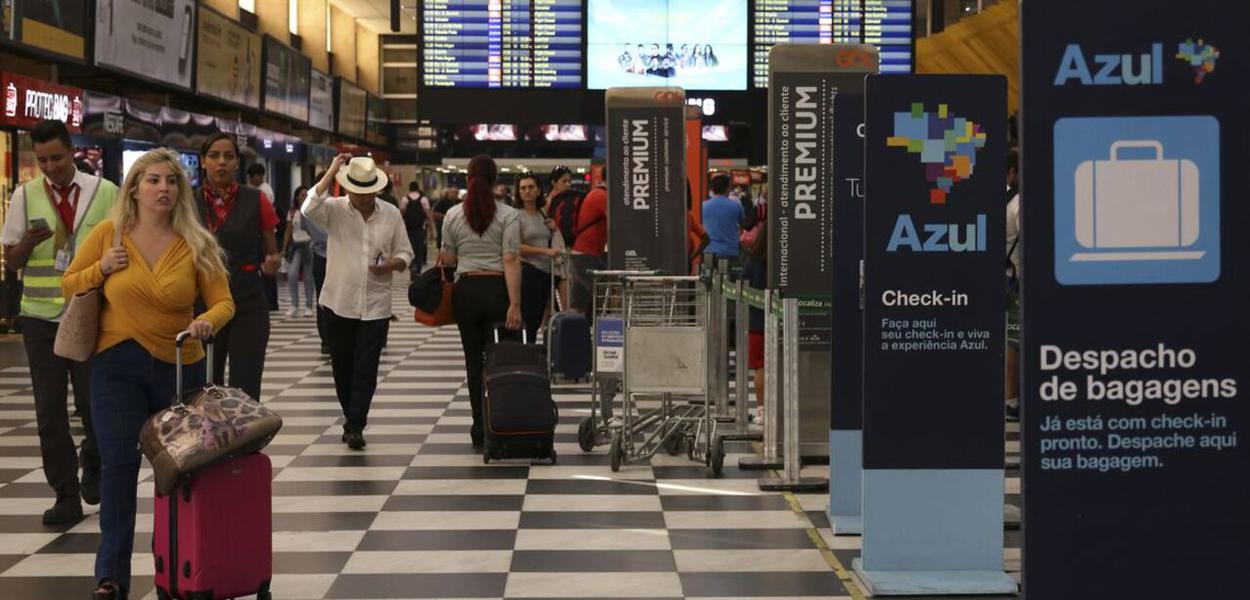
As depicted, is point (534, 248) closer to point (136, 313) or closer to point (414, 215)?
point (136, 313)

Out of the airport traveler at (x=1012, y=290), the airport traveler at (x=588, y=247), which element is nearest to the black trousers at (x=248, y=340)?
the airport traveler at (x=1012, y=290)

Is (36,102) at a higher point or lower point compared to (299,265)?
higher

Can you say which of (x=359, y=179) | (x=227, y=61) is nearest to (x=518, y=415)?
(x=359, y=179)

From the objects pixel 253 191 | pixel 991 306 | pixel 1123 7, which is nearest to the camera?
pixel 1123 7

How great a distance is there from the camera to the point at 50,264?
710 centimetres

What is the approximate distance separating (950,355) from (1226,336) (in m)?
1.96

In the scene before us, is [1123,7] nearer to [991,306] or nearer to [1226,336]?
[1226,336]

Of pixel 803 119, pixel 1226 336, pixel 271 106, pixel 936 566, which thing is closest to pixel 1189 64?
pixel 1226 336

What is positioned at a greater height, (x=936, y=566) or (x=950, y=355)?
(x=950, y=355)

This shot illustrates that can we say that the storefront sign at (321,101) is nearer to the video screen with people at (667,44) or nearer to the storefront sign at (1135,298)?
the video screen with people at (667,44)

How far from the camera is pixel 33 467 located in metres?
8.66

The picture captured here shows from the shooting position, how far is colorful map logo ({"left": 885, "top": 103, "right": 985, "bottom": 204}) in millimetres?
5613

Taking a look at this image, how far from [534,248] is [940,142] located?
6733 mm

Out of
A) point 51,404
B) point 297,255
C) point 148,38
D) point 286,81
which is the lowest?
point 51,404
